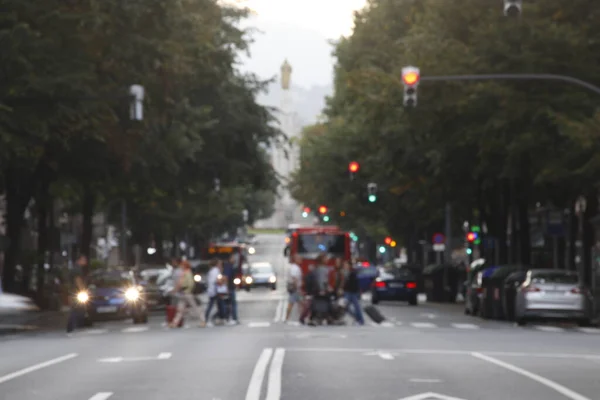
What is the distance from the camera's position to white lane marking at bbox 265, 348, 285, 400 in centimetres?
1741

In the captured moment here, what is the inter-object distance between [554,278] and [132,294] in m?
11.6

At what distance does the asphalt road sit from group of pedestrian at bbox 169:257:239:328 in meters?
6.56

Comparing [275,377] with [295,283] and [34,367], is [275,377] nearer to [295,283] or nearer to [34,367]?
[34,367]

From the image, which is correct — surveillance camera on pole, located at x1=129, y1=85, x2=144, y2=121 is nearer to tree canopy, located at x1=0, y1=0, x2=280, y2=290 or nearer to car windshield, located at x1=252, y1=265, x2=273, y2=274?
tree canopy, located at x1=0, y1=0, x2=280, y2=290

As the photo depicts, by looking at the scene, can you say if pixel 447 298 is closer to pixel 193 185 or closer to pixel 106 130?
pixel 193 185

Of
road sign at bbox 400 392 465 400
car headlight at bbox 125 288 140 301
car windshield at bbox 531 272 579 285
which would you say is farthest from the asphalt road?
car headlight at bbox 125 288 140 301

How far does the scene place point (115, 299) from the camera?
46656 mm

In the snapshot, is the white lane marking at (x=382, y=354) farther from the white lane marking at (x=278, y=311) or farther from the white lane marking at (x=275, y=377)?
the white lane marking at (x=278, y=311)

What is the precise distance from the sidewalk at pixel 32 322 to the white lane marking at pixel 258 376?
53.7 ft

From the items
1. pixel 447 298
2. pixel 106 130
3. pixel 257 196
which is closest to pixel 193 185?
pixel 447 298

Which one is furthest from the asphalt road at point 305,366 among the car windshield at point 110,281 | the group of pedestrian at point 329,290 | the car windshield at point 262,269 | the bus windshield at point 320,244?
the car windshield at point 262,269

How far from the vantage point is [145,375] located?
2045 cm

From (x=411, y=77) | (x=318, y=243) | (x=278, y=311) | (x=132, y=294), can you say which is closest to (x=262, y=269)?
(x=318, y=243)

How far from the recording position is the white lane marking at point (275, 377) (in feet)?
57.1
